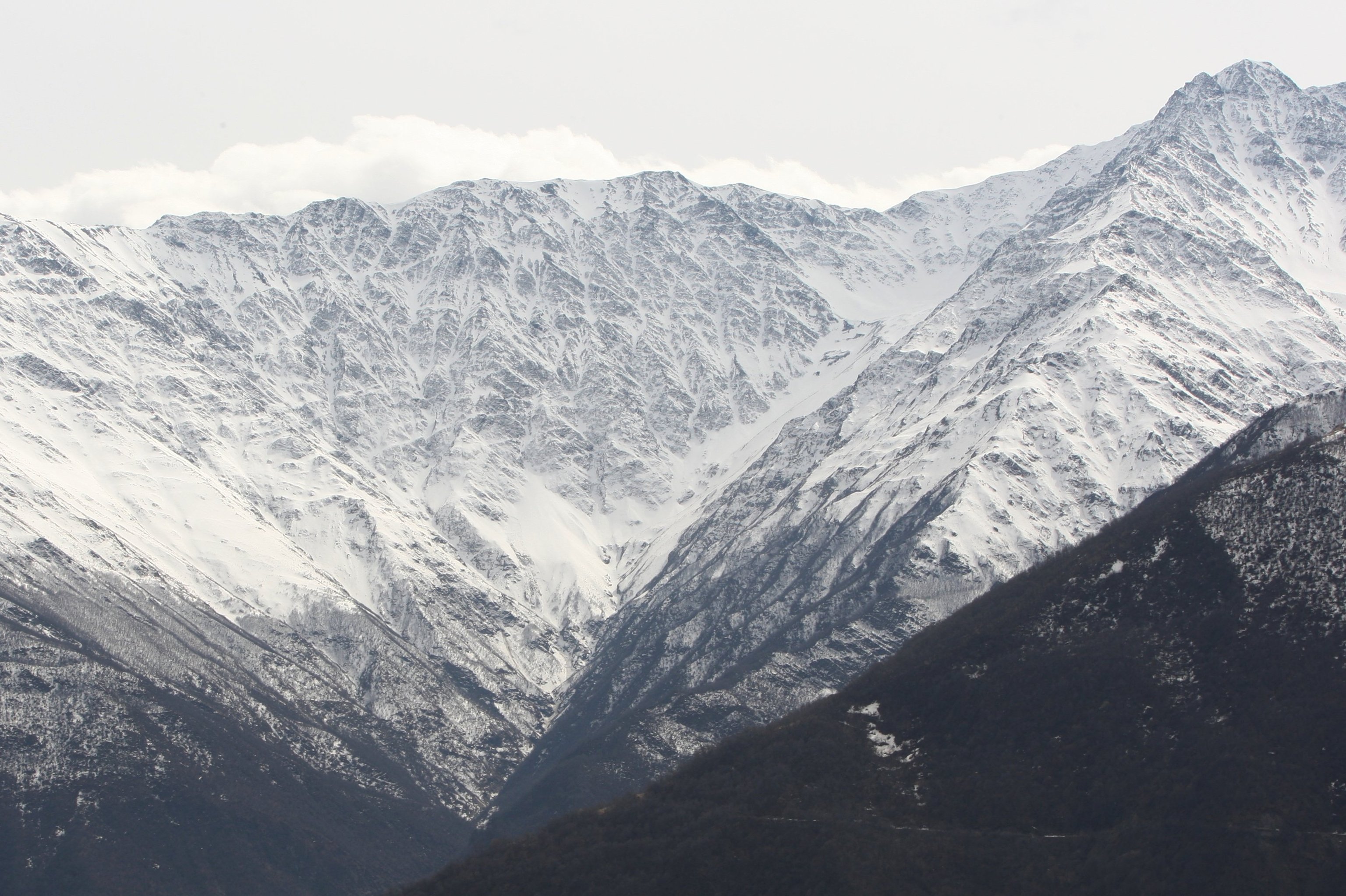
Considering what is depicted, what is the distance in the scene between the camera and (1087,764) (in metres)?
165

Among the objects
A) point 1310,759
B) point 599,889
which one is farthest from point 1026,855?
point 599,889

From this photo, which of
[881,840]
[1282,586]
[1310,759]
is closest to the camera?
[1310,759]

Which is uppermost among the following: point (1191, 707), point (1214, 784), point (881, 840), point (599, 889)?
point (1191, 707)

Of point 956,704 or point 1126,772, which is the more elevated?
point 956,704

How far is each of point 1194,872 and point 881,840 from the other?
3492 centimetres

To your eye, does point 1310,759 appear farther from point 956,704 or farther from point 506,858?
point 506,858

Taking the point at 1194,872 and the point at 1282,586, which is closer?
the point at 1194,872

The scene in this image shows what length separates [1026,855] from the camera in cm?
15162

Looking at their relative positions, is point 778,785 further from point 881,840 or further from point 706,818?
point 881,840

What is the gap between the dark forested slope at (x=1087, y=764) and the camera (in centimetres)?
14562

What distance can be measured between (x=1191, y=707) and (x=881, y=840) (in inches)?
1605

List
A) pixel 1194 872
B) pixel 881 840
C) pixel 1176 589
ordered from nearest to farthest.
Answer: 1. pixel 1194 872
2. pixel 881 840
3. pixel 1176 589

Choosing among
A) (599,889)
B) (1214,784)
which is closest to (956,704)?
(1214,784)

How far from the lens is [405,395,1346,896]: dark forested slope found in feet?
478
